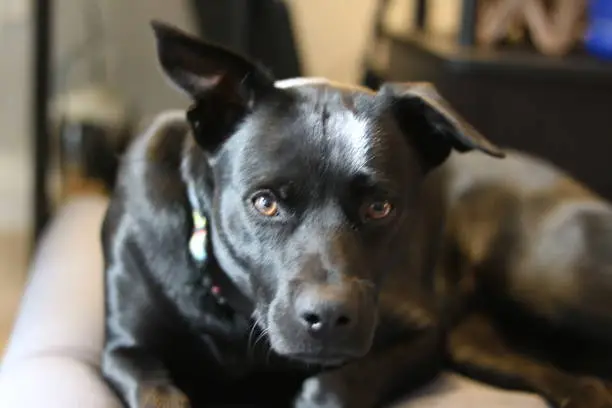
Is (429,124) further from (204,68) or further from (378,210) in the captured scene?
(204,68)

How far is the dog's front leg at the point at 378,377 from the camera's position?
1211 millimetres

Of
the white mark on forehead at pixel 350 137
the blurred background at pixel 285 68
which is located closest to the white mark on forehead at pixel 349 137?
the white mark on forehead at pixel 350 137

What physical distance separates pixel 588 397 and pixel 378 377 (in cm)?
34

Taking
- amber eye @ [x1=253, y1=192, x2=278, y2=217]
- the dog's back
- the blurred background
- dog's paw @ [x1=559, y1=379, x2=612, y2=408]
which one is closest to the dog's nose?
amber eye @ [x1=253, y1=192, x2=278, y2=217]

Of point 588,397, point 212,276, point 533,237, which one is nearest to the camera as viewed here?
point 212,276

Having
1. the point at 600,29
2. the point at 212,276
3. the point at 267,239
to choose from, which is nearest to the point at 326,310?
the point at 267,239

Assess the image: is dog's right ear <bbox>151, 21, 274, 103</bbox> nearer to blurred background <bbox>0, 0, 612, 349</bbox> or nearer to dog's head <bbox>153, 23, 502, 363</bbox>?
dog's head <bbox>153, 23, 502, 363</bbox>

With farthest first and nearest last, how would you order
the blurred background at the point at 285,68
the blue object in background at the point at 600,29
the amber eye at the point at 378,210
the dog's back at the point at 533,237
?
the blue object in background at the point at 600,29, the blurred background at the point at 285,68, the dog's back at the point at 533,237, the amber eye at the point at 378,210

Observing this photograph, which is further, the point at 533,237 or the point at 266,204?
the point at 533,237

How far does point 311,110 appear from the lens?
1.15 meters

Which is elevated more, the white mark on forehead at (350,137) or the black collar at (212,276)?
the white mark on forehead at (350,137)

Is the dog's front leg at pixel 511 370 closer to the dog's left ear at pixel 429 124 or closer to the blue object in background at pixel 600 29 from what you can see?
the dog's left ear at pixel 429 124

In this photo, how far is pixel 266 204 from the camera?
111 centimetres

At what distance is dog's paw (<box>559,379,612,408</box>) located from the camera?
1.34m
